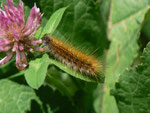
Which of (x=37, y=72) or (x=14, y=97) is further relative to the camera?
(x=14, y=97)

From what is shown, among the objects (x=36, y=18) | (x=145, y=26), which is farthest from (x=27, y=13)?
(x=145, y=26)

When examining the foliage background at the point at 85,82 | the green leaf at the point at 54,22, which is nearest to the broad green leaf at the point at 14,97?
the foliage background at the point at 85,82

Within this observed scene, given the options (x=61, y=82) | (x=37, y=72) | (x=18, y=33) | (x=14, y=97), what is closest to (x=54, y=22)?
(x=18, y=33)

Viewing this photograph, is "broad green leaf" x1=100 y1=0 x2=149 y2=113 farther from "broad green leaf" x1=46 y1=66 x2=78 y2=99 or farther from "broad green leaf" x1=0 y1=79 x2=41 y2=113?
"broad green leaf" x1=0 y1=79 x2=41 y2=113

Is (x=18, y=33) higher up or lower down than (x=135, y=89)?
higher up

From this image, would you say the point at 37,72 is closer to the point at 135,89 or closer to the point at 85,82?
the point at 85,82

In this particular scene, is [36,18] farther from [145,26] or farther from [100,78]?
[145,26]
